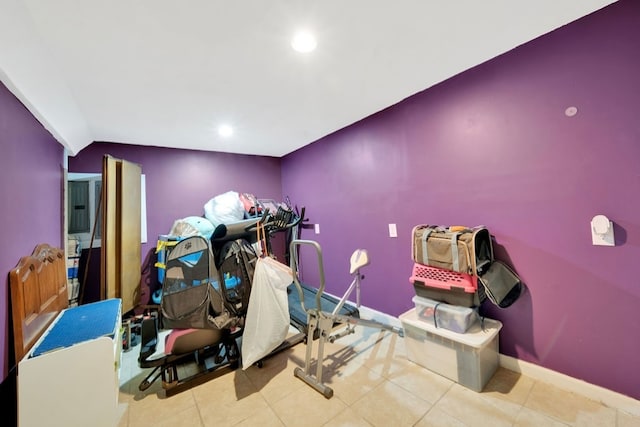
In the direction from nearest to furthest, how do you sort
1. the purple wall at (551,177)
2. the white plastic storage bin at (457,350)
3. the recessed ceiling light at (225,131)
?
the purple wall at (551,177), the white plastic storage bin at (457,350), the recessed ceiling light at (225,131)

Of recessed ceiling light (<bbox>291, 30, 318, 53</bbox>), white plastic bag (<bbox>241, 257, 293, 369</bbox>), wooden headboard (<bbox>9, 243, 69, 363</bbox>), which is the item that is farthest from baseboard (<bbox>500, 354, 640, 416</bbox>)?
wooden headboard (<bbox>9, 243, 69, 363</bbox>)

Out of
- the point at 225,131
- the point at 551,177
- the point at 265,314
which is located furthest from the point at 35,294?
the point at 551,177

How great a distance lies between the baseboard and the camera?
144 cm

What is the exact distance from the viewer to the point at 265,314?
1.84m

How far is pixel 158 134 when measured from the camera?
298 centimetres

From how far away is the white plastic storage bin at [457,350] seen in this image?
5.55 feet

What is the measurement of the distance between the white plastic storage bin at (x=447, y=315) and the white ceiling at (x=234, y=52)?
6.03 ft

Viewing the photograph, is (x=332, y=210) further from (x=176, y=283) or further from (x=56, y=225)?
(x=56, y=225)

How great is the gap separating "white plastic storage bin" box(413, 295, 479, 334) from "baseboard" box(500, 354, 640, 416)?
466mm

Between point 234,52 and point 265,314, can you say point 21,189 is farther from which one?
point 265,314

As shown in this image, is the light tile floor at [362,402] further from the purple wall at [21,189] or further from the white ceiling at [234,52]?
the white ceiling at [234,52]

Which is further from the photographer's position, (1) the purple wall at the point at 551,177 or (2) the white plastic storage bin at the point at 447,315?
(2) the white plastic storage bin at the point at 447,315

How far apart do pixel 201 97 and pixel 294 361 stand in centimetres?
248

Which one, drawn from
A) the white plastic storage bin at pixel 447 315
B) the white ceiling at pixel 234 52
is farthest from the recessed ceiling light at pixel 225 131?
the white plastic storage bin at pixel 447 315
